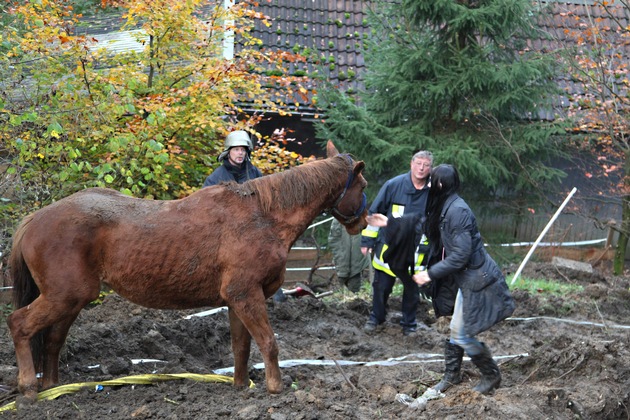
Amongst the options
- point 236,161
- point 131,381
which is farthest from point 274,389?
point 236,161

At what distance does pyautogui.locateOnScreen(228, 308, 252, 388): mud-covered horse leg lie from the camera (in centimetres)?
629

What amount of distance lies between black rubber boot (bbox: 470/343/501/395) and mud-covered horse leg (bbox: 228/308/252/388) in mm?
1824

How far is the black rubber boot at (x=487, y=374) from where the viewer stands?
623cm

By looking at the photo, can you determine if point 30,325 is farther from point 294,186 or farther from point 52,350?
point 294,186

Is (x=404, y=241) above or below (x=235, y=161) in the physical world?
below

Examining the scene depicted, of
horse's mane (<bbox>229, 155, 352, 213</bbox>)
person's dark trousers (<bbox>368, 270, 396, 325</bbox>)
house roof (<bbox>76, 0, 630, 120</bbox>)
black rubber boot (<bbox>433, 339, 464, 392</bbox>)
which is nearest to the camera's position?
horse's mane (<bbox>229, 155, 352, 213</bbox>)

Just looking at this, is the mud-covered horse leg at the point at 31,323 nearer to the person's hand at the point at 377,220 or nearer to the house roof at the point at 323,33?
the person's hand at the point at 377,220

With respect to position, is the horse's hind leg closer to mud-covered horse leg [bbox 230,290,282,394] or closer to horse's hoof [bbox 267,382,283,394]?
mud-covered horse leg [bbox 230,290,282,394]

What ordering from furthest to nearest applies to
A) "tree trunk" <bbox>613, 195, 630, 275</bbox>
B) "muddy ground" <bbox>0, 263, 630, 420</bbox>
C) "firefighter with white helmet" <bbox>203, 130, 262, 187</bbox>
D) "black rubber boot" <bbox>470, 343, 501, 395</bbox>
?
"tree trunk" <bbox>613, 195, 630, 275</bbox>, "firefighter with white helmet" <bbox>203, 130, 262, 187</bbox>, "black rubber boot" <bbox>470, 343, 501, 395</bbox>, "muddy ground" <bbox>0, 263, 630, 420</bbox>

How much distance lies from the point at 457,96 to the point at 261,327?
903cm

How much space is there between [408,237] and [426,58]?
5.75m

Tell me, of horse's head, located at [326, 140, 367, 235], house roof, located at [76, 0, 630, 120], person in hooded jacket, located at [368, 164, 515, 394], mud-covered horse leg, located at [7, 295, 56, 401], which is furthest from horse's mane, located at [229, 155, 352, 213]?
house roof, located at [76, 0, 630, 120]

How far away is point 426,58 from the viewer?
13.6m

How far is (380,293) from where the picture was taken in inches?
363
